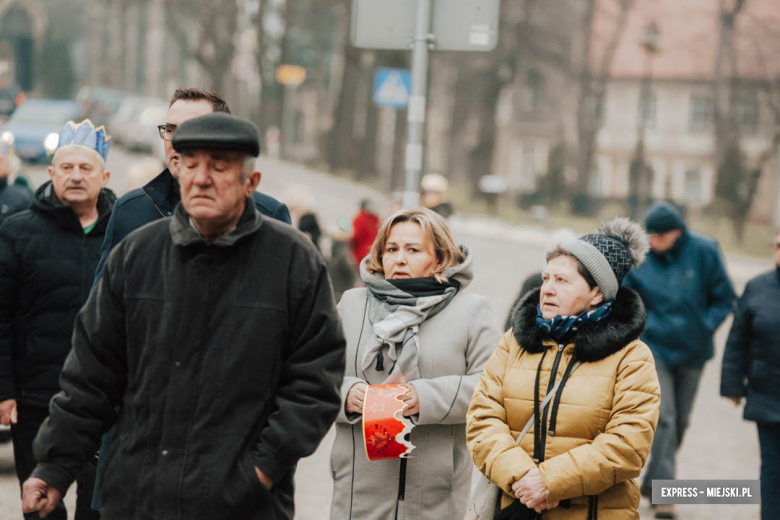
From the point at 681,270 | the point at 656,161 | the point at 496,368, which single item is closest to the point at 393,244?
the point at 496,368

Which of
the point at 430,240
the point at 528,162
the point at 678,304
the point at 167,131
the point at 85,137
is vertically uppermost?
the point at 167,131

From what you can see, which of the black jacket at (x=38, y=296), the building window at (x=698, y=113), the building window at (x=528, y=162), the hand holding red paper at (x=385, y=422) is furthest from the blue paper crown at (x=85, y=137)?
the building window at (x=528, y=162)

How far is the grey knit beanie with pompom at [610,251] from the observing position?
169 inches

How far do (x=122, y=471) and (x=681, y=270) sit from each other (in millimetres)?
5338

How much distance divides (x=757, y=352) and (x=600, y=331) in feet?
8.61

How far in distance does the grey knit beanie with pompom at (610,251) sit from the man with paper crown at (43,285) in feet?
8.38

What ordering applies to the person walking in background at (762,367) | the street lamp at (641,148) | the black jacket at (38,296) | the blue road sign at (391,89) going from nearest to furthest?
the black jacket at (38,296)
the person walking in background at (762,367)
the blue road sign at (391,89)
the street lamp at (641,148)

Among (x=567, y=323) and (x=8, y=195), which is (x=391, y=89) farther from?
(x=567, y=323)

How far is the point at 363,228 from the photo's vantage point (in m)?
14.0

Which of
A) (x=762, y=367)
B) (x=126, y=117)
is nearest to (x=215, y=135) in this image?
(x=762, y=367)

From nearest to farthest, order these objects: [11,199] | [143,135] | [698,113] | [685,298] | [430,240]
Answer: [430,240], [685,298], [11,199], [143,135], [698,113]

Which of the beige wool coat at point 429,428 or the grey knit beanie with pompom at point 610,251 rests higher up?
the grey knit beanie with pompom at point 610,251

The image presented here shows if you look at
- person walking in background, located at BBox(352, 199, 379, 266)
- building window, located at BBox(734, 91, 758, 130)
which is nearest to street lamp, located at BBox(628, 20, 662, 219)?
building window, located at BBox(734, 91, 758, 130)

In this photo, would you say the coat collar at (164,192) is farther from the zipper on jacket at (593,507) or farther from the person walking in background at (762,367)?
the person walking in background at (762,367)
